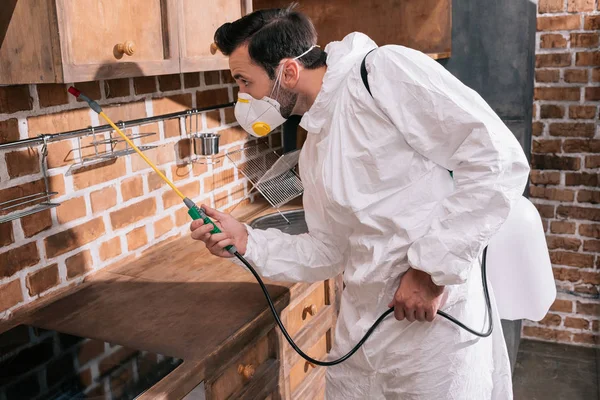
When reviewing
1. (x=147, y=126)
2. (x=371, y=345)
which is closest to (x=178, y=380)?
(x=371, y=345)

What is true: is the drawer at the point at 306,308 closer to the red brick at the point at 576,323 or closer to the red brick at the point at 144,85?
the red brick at the point at 144,85

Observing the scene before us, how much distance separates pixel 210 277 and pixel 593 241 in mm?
2130

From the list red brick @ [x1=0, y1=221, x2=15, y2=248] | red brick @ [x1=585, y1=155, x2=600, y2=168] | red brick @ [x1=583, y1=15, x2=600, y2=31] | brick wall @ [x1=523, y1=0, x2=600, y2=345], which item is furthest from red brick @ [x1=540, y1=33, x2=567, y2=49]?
red brick @ [x1=0, y1=221, x2=15, y2=248]

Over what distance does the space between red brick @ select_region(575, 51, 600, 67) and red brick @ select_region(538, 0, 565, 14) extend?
233 millimetres

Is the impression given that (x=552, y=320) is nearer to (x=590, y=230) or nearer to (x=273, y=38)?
(x=590, y=230)

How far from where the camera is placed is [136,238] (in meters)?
1.93

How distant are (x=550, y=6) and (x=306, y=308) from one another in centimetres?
197

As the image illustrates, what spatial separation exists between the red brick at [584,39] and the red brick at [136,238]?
2.17m

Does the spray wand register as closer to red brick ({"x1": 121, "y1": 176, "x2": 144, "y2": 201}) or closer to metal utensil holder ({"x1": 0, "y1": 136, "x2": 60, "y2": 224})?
metal utensil holder ({"x1": 0, "y1": 136, "x2": 60, "y2": 224})

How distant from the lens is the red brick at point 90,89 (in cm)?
167

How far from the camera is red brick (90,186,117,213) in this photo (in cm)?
175

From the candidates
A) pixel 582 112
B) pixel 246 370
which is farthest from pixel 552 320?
pixel 246 370

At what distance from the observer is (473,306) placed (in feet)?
4.77

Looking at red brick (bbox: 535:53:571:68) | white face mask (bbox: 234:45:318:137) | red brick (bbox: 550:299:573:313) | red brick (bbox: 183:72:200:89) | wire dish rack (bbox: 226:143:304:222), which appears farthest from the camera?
red brick (bbox: 550:299:573:313)
